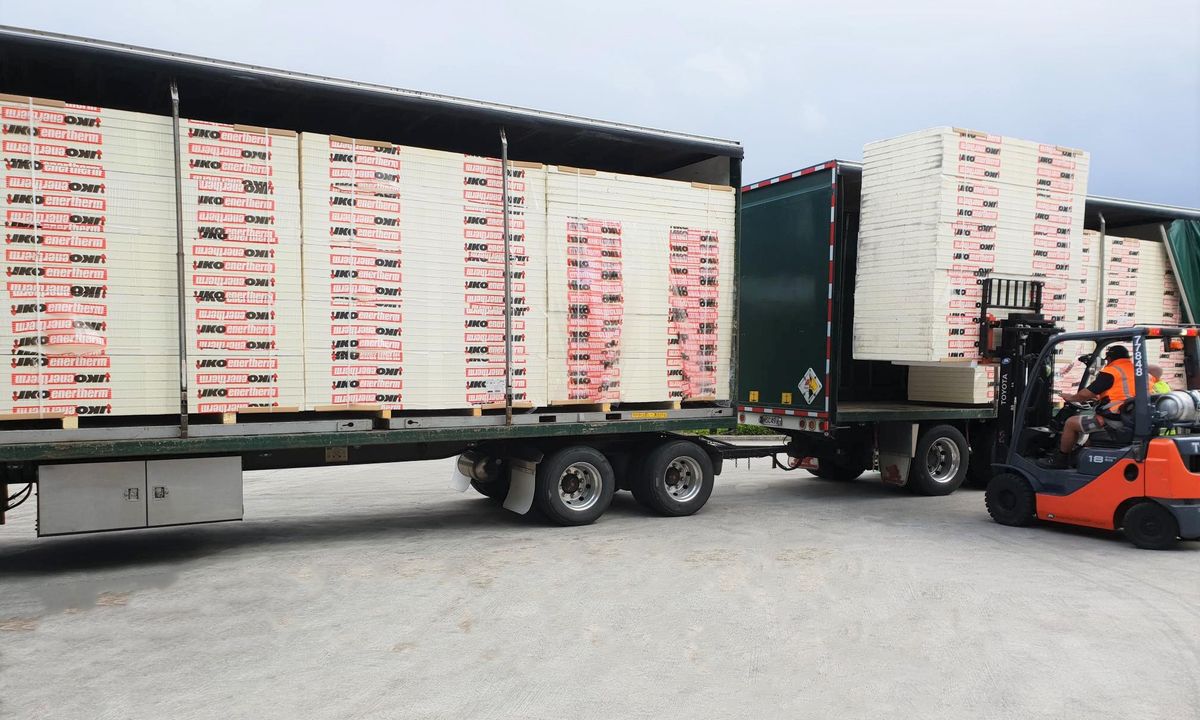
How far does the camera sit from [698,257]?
9328 mm

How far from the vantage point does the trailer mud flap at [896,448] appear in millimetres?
10750

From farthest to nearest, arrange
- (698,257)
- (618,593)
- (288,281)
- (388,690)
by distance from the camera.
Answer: (698,257), (288,281), (618,593), (388,690)

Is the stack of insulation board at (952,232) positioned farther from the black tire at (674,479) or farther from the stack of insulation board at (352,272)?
the stack of insulation board at (352,272)

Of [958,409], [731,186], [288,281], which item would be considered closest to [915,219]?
[731,186]

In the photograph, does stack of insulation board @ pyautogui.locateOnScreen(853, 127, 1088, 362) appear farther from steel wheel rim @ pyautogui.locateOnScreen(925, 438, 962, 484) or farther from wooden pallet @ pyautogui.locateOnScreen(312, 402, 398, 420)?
wooden pallet @ pyautogui.locateOnScreen(312, 402, 398, 420)

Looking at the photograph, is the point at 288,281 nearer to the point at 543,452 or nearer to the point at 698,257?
the point at 543,452

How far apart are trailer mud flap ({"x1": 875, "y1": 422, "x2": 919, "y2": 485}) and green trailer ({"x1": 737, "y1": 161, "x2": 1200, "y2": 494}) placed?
0.01 metres

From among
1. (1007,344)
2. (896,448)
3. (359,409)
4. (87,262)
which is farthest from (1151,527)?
(87,262)

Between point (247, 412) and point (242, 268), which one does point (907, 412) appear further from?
point (242, 268)

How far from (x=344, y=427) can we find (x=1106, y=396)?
24.4 feet

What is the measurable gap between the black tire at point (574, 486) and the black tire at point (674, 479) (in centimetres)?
41

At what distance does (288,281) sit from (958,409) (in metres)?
8.49

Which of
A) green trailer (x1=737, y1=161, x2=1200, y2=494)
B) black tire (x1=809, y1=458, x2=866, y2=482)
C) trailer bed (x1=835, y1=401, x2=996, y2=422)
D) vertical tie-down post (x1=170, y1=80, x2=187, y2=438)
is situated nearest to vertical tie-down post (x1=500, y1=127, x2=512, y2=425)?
vertical tie-down post (x1=170, y1=80, x2=187, y2=438)

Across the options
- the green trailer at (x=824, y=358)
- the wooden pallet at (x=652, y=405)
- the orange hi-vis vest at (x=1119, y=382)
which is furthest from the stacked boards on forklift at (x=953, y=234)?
the wooden pallet at (x=652, y=405)
